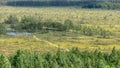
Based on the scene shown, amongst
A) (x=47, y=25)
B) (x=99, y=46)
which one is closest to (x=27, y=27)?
(x=47, y=25)

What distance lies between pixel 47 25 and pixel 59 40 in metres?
37.2

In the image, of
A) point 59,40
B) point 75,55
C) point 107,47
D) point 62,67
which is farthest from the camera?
point 59,40

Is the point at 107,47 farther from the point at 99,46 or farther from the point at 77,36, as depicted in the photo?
the point at 77,36

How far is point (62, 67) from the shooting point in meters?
60.2

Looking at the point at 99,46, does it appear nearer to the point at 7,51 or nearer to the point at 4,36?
the point at 7,51

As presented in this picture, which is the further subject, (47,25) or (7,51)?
(47,25)

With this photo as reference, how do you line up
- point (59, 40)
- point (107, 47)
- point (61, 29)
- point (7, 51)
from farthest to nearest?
1. point (61, 29)
2. point (59, 40)
3. point (107, 47)
4. point (7, 51)

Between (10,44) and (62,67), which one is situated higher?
(62,67)

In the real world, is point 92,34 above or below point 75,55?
below

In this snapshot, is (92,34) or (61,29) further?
(61,29)

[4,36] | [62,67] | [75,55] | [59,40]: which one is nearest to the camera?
[62,67]

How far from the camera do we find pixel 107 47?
104188 mm

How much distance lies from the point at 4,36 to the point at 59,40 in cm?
1938

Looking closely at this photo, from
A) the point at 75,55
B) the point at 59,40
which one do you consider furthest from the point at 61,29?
the point at 75,55
